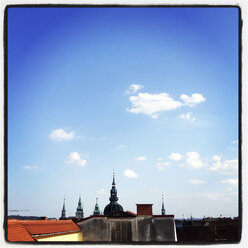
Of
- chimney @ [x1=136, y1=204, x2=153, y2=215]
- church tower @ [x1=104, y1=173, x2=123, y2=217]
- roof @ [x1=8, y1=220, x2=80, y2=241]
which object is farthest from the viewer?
church tower @ [x1=104, y1=173, x2=123, y2=217]

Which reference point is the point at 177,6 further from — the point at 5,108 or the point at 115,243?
the point at 115,243

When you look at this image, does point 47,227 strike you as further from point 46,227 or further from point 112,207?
point 112,207

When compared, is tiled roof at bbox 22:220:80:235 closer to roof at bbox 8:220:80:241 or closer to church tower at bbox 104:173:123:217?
roof at bbox 8:220:80:241

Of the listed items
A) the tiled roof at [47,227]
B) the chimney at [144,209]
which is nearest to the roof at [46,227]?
the tiled roof at [47,227]

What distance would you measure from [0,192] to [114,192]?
868 inches

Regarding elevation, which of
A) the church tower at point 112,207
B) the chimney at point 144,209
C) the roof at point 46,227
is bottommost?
the church tower at point 112,207

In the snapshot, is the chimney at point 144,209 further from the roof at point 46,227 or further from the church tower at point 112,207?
the church tower at point 112,207

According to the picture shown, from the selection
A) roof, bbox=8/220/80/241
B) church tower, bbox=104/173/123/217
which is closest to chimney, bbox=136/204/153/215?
roof, bbox=8/220/80/241

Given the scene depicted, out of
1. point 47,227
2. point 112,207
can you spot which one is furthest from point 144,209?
point 112,207

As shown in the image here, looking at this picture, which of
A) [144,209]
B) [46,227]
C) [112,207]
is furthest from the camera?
[112,207]

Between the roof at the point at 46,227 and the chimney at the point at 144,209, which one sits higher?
the chimney at the point at 144,209

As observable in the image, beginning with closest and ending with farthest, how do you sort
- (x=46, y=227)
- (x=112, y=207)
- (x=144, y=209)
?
(x=46, y=227), (x=144, y=209), (x=112, y=207)

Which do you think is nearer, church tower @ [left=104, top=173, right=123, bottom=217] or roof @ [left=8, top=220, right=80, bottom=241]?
roof @ [left=8, top=220, right=80, bottom=241]
